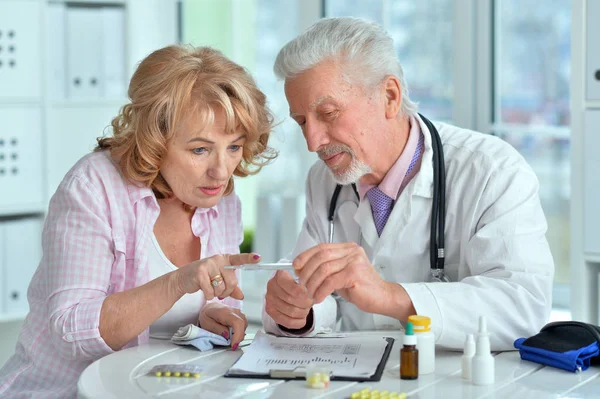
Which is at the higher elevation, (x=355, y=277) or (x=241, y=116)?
(x=241, y=116)

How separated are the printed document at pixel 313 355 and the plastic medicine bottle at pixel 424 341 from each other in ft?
0.30

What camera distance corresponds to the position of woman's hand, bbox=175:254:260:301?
6.36 ft

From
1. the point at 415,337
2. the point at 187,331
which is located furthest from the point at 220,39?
the point at 415,337

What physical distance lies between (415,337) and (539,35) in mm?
2544

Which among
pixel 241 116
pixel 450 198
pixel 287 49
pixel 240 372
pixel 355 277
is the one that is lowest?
pixel 240 372

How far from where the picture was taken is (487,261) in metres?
2.07

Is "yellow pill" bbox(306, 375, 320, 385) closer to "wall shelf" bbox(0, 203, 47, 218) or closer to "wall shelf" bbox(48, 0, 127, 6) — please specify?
"wall shelf" bbox(0, 203, 47, 218)

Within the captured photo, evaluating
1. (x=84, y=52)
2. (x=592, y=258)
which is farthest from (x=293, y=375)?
(x=84, y=52)

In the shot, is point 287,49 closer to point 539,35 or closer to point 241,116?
point 241,116

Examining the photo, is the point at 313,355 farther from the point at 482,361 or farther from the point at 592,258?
the point at 592,258

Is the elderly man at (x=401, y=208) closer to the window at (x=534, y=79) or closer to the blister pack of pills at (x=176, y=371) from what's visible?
the blister pack of pills at (x=176, y=371)

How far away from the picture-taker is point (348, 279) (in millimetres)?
1881

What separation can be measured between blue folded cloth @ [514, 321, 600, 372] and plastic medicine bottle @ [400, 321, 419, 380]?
265 millimetres

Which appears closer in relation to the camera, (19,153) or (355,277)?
(355,277)
